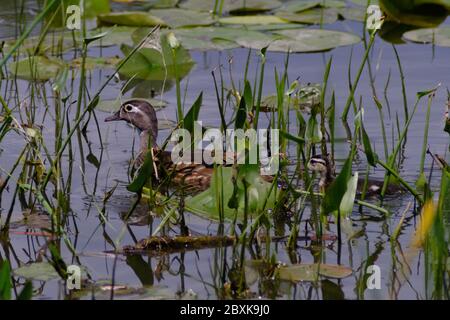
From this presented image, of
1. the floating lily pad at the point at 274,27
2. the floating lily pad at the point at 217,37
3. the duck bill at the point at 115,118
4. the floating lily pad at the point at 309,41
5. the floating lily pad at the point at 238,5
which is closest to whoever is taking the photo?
the duck bill at the point at 115,118

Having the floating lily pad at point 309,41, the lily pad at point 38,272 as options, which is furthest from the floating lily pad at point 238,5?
the lily pad at point 38,272

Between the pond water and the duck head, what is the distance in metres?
0.18

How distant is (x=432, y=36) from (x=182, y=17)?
8.16 feet

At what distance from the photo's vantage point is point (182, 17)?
1109 cm

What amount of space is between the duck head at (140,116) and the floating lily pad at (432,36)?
2.96 m

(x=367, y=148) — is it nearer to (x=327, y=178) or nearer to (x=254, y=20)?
(x=327, y=178)

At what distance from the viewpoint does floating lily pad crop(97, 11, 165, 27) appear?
10820mm

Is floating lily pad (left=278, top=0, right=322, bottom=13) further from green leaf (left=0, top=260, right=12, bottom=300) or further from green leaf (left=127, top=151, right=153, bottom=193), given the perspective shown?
green leaf (left=0, top=260, right=12, bottom=300)

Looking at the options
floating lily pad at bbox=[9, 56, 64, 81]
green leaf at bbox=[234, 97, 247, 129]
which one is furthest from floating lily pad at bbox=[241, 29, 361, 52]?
green leaf at bbox=[234, 97, 247, 129]

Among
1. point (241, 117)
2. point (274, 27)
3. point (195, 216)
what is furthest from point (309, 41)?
point (241, 117)

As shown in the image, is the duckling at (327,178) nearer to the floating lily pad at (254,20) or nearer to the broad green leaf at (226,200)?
the broad green leaf at (226,200)

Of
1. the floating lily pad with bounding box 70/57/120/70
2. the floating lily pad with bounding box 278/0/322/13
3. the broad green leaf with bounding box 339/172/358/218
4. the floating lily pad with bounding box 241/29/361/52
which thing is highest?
the floating lily pad with bounding box 278/0/322/13

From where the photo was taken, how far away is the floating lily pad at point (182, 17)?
10938 mm
